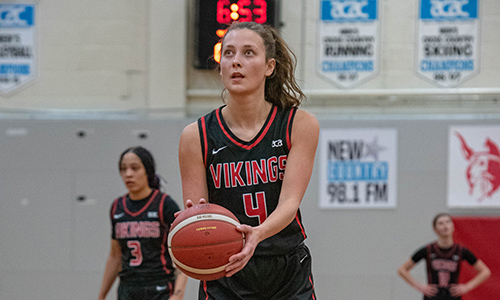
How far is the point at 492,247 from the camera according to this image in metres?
7.48

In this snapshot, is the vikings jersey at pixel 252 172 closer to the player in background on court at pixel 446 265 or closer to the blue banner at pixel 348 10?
the player in background on court at pixel 446 265

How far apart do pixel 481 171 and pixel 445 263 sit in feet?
5.18

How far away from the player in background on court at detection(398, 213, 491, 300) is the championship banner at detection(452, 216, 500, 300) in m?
0.90

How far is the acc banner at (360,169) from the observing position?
7.56 m

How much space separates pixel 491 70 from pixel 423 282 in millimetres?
2855

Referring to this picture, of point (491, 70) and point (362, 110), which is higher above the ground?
point (491, 70)

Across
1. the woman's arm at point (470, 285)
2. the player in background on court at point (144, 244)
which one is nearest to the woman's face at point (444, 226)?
the woman's arm at point (470, 285)

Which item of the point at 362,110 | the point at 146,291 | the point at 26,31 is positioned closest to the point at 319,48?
the point at 362,110

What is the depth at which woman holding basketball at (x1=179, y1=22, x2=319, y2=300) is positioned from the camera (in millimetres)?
2781

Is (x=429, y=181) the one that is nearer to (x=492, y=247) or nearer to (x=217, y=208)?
(x=492, y=247)

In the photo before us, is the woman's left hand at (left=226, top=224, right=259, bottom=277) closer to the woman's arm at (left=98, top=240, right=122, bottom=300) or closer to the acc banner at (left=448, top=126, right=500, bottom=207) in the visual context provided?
the woman's arm at (left=98, top=240, right=122, bottom=300)

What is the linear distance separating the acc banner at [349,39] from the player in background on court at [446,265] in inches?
88.9

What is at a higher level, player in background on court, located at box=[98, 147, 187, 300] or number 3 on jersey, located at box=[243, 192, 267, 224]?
number 3 on jersey, located at box=[243, 192, 267, 224]

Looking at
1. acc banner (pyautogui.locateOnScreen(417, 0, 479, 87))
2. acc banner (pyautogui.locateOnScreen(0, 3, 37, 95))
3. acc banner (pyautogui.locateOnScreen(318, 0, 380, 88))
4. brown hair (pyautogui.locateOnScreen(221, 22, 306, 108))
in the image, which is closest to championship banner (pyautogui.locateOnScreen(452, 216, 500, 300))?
acc banner (pyautogui.locateOnScreen(417, 0, 479, 87))
